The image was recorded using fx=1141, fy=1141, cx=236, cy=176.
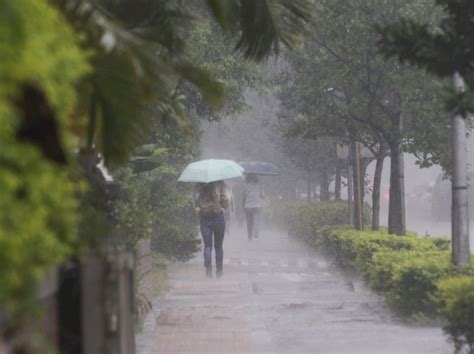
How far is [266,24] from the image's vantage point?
9.09 metres

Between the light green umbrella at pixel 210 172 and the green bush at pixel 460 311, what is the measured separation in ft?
37.6

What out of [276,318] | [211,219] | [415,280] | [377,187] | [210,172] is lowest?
[276,318]

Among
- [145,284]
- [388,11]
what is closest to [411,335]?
[145,284]

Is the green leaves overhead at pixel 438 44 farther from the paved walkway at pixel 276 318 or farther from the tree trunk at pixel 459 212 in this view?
the tree trunk at pixel 459 212

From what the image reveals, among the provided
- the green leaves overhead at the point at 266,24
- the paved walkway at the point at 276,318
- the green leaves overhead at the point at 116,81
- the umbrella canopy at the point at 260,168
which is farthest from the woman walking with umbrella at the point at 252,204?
the green leaves overhead at the point at 116,81

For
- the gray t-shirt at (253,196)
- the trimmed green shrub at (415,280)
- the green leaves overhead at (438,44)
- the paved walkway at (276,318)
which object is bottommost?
the paved walkway at (276,318)

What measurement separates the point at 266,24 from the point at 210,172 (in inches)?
448

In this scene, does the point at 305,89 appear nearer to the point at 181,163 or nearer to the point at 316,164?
the point at 181,163

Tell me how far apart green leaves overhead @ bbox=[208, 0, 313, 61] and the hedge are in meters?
2.32

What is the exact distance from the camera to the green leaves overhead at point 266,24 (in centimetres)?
905

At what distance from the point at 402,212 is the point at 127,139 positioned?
12.4 metres

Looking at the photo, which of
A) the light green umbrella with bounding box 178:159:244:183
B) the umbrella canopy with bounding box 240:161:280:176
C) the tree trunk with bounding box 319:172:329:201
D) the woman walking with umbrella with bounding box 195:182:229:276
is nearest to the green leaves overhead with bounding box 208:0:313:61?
the woman walking with umbrella with bounding box 195:182:229:276

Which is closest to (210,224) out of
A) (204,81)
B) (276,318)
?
(276,318)

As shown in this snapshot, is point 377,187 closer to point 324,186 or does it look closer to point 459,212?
point 459,212
